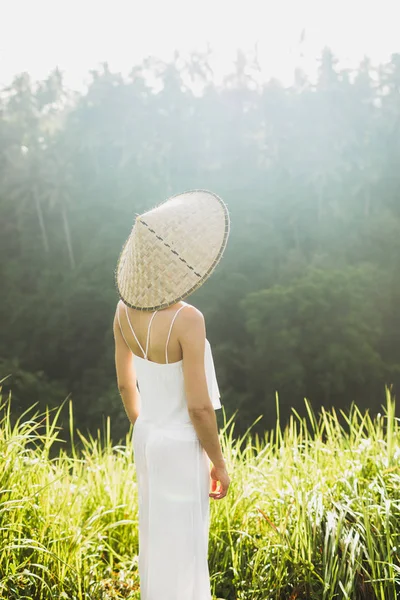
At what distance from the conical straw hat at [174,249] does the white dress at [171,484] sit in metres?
0.13

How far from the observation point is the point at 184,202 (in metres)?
1.62

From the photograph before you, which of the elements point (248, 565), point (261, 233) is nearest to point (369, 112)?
point (261, 233)

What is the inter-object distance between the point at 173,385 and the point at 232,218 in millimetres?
24538

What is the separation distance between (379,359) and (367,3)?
13425 millimetres

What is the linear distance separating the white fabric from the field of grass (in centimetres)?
40

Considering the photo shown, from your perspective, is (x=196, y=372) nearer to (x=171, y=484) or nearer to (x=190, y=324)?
(x=190, y=324)

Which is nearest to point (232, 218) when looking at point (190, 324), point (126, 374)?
point (126, 374)

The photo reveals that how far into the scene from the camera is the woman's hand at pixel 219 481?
1.62 metres

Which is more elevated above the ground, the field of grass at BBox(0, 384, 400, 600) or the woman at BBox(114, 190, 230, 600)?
the woman at BBox(114, 190, 230, 600)

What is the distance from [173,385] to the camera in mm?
1582

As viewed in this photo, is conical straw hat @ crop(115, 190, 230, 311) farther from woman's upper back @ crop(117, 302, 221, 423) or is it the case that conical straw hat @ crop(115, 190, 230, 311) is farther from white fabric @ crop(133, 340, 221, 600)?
white fabric @ crop(133, 340, 221, 600)

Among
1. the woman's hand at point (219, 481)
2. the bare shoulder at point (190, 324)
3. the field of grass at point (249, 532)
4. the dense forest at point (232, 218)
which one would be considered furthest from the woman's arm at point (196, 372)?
the dense forest at point (232, 218)

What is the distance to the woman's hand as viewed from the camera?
1.62 metres

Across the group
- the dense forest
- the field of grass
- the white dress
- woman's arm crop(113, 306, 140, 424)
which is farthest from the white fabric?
the dense forest
